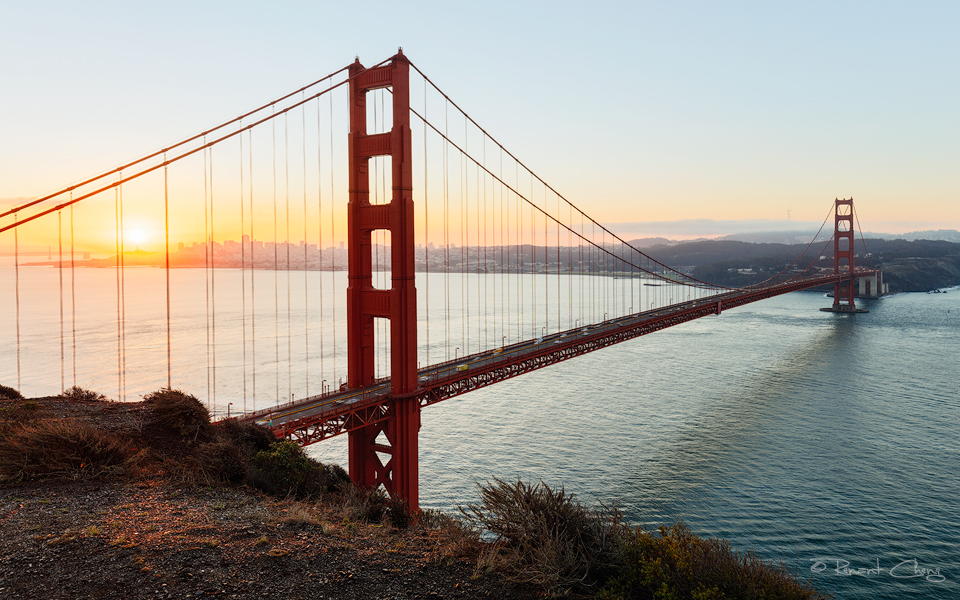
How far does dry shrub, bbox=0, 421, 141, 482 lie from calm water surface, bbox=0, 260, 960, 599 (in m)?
11.7

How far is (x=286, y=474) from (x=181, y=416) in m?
3.48

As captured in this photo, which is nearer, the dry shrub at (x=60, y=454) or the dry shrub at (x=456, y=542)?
the dry shrub at (x=456, y=542)

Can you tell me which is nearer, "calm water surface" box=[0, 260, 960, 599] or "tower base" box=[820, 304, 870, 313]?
"calm water surface" box=[0, 260, 960, 599]

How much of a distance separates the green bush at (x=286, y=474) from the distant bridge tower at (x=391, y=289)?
5463mm

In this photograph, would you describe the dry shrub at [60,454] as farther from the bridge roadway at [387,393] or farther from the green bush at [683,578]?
the green bush at [683,578]

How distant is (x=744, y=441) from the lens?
26875 mm

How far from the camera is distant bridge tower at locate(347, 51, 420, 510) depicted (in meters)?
17.9

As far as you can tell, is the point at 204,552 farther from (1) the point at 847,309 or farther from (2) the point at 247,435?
(1) the point at 847,309

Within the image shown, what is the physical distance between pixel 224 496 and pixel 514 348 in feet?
68.9

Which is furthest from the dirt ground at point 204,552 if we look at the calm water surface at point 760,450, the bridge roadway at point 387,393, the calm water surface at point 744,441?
the calm water surface at point 760,450

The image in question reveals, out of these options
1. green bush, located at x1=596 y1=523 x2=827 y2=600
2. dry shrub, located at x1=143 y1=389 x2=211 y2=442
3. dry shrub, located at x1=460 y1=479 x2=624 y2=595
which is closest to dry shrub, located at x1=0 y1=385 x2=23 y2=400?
dry shrub, located at x1=143 y1=389 x2=211 y2=442

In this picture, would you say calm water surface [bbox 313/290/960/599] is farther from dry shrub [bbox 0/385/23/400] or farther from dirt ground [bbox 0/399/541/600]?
dry shrub [bbox 0/385/23/400]

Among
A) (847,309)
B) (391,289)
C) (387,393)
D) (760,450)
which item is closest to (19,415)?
(387,393)

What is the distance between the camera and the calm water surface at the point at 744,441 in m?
17.4
